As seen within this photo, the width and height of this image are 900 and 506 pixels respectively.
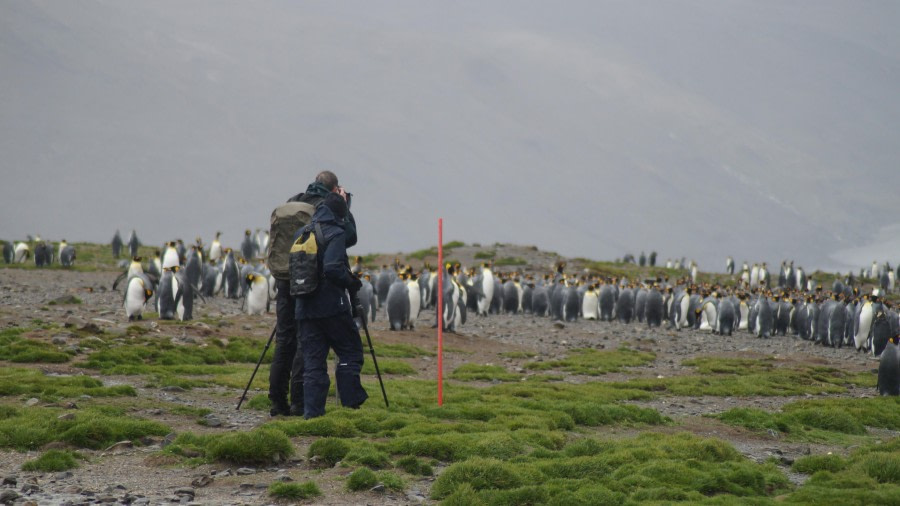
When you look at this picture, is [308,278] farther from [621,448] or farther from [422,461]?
[621,448]

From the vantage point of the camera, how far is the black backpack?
8766 millimetres

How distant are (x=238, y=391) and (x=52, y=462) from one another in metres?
4.55

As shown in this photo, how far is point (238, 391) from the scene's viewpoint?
11.4m

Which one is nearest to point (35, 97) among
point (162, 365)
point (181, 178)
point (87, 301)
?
point (181, 178)

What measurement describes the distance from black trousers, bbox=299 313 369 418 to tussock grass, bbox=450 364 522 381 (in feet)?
19.3

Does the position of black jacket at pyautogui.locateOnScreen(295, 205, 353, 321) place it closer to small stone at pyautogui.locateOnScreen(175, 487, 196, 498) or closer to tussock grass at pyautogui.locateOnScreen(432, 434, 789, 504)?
tussock grass at pyautogui.locateOnScreen(432, 434, 789, 504)

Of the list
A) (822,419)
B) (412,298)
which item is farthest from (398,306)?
(822,419)

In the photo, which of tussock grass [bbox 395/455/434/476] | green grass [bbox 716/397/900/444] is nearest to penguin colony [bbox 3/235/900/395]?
green grass [bbox 716/397/900/444]

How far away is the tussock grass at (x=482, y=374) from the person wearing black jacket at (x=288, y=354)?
18.7ft

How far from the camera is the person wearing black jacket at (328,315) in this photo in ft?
29.0

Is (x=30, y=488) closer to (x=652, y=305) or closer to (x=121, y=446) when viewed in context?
(x=121, y=446)

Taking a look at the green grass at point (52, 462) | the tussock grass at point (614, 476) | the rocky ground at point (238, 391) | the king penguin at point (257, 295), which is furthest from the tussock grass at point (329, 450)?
the king penguin at point (257, 295)

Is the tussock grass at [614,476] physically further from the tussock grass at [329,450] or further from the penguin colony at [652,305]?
the penguin colony at [652,305]

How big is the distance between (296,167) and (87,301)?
157 m
